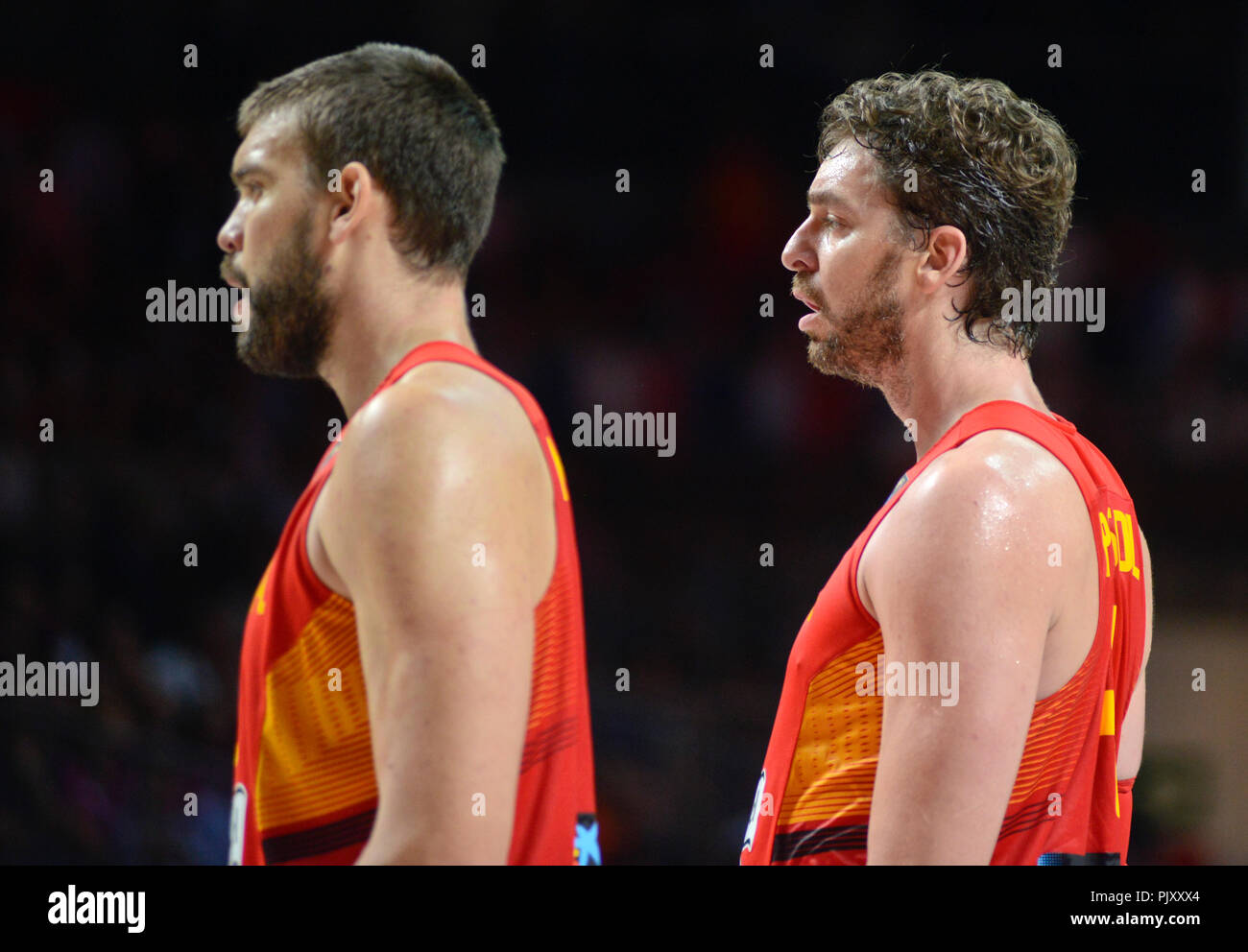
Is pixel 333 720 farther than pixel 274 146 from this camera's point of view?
No

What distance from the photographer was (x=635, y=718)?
5055 mm

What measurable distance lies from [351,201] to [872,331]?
885mm

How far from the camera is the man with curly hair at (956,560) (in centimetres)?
177

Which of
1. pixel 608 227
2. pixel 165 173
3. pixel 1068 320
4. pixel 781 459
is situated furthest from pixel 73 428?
pixel 1068 320

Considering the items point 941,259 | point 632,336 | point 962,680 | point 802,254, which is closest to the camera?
point 962,680

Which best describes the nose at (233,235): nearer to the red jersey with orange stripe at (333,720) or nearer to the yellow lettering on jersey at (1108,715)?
the red jersey with orange stripe at (333,720)

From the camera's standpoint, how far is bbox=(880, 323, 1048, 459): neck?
→ 2107mm

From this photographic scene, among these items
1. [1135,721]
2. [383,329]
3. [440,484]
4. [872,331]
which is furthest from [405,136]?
[1135,721]

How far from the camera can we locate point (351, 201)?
2.04 m

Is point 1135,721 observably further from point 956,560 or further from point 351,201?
point 351,201

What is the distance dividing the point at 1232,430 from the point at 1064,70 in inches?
63.9

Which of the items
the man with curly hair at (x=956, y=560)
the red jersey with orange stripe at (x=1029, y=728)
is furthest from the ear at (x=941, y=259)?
the red jersey with orange stripe at (x=1029, y=728)

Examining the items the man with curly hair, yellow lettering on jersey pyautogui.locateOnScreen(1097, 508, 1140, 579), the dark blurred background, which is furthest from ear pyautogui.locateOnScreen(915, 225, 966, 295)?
the dark blurred background

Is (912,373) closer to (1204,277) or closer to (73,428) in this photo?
(1204,277)
